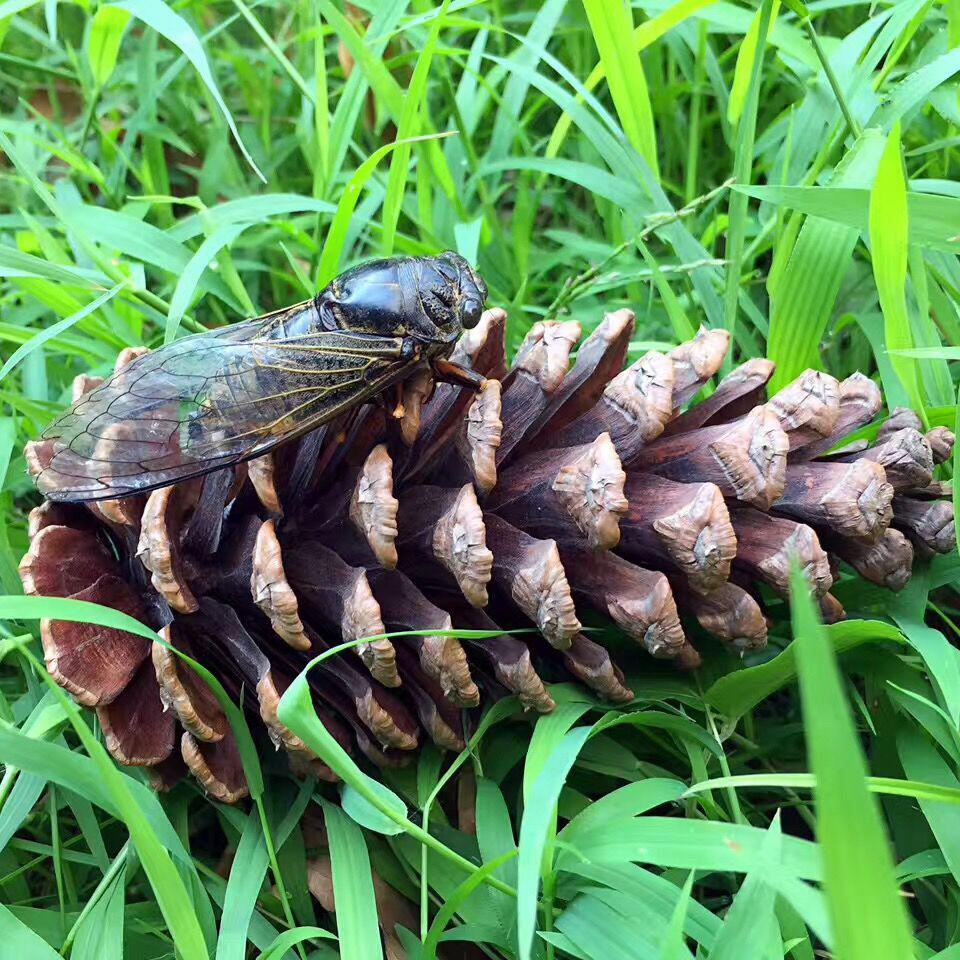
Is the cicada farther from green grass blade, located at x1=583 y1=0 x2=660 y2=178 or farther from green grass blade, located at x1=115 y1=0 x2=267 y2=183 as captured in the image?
green grass blade, located at x1=583 y1=0 x2=660 y2=178

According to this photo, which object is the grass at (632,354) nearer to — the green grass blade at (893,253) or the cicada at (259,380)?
the green grass blade at (893,253)

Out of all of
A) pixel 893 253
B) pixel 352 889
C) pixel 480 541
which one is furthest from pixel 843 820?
pixel 893 253

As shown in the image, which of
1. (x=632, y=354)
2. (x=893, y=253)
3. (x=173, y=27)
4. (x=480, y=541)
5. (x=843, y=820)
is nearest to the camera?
(x=843, y=820)

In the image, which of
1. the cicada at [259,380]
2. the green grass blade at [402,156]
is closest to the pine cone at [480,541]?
the cicada at [259,380]

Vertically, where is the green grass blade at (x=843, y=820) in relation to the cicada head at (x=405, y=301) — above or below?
below

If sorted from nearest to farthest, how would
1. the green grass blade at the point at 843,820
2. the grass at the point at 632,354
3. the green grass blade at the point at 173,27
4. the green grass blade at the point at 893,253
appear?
the green grass blade at the point at 843,820, the grass at the point at 632,354, the green grass blade at the point at 893,253, the green grass blade at the point at 173,27

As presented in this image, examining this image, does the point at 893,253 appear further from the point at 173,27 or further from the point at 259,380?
the point at 173,27
